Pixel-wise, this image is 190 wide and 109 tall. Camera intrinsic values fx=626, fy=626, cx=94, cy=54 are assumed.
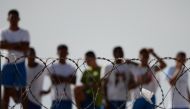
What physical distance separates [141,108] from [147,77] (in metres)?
0.59

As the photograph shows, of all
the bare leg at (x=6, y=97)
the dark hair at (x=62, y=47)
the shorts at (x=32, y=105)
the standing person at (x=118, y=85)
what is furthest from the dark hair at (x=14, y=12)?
the standing person at (x=118, y=85)

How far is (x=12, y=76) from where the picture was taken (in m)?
9.73

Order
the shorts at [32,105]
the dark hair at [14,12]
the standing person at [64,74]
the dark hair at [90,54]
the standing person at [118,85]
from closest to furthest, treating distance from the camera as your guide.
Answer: the dark hair at [14,12]
the shorts at [32,105]
the standing person at [64,74]
the standing person at [118,85]
the dark hair at [90,54]

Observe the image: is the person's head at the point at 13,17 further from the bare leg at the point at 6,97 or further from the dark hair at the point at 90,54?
the dark hair at the point at 90,54

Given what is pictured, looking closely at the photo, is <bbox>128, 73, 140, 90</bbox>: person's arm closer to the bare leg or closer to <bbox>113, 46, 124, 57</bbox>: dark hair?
<bbox>113, 46, 124, 57</bbox>: dark hair

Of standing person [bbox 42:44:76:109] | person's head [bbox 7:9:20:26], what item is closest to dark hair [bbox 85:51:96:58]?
standing person [bbox 42:44:76:109]

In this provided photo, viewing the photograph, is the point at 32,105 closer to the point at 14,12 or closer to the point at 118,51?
the point at 14,12

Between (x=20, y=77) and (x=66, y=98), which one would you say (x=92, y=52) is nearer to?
(x=66, y=98)

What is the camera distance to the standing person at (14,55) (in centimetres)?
962

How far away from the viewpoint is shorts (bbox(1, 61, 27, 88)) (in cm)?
961

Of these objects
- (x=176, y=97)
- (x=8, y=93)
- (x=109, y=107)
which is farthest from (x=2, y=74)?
(x=176, y=97)

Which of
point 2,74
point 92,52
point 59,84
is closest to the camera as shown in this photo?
point 2,74

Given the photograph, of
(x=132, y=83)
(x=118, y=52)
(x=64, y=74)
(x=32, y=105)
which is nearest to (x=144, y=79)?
(x=132, y=83)

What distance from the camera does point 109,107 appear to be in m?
10.8
